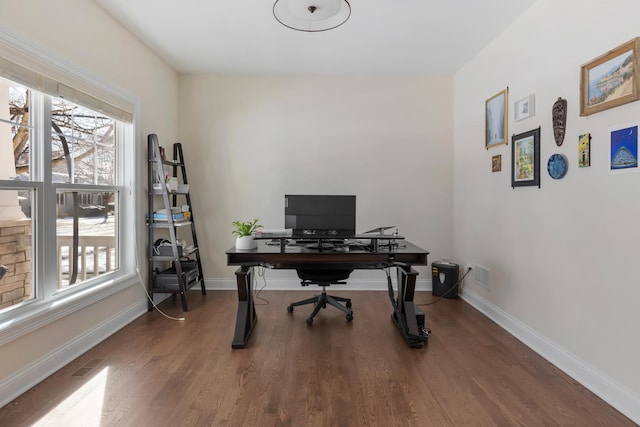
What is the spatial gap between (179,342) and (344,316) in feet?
4.90

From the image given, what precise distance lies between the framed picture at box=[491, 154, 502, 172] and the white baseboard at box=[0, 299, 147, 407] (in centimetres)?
374

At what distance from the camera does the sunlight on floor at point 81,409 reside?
5.60 ft

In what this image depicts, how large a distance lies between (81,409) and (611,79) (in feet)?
11.7

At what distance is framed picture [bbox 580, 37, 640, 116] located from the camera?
180cm

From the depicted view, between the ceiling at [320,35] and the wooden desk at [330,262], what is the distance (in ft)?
6.39

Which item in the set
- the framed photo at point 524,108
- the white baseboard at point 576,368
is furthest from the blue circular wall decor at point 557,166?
the white baseboard at point 576,368

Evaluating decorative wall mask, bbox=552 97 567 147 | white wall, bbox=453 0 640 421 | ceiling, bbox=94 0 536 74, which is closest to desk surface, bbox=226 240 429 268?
white wall, bbox=453 0 640 421

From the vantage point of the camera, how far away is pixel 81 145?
2.63 m

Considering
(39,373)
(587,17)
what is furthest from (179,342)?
(587,17)

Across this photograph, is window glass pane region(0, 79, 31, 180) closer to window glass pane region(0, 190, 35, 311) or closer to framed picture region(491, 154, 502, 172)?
window glass pane region(0, 190, 35, 311)

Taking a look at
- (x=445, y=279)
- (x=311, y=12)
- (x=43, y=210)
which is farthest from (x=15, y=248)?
(x=445, y=279)

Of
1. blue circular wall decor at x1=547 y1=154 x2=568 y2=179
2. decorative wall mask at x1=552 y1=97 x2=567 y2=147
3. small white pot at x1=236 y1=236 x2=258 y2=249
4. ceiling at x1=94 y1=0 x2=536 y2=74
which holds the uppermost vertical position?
ceiling at x1=94 y1=0 x2=536 y2=74

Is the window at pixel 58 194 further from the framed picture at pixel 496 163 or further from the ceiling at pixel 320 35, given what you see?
the framed picture at pixel 496 163

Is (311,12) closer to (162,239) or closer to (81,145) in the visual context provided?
(81,145)
